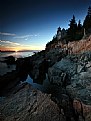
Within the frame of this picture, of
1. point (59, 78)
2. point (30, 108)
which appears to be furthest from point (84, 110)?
point (59, 78)

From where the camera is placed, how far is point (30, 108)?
10844 mm

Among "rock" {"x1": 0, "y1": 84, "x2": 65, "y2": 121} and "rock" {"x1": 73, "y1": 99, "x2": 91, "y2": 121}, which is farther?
"rock" {"x1": 73, "y1": 99, "x2": 91, "y2": 121}

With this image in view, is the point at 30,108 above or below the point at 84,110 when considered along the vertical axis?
above

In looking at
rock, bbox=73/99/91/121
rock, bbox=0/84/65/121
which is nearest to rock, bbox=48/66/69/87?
rock, bbox=73/99/91/121

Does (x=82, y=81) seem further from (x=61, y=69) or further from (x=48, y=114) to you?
(x=48, y=114)

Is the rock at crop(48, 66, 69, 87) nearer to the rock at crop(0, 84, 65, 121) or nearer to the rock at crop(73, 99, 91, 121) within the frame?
the rock at crop(73, 99, 91, 121)

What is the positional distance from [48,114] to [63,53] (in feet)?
114

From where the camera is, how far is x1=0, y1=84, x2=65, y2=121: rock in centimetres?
999

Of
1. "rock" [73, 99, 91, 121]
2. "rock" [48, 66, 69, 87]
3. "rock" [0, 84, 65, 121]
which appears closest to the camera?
"rock" [0, 84, 65, 121]

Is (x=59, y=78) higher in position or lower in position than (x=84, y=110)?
higher

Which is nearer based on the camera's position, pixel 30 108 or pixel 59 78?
pixel 30 108

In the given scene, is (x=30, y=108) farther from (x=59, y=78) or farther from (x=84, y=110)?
(x=59, y=78)

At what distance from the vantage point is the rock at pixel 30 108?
32.8 feet

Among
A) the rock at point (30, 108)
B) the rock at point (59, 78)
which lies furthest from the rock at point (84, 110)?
the rock at point (59, 78)
